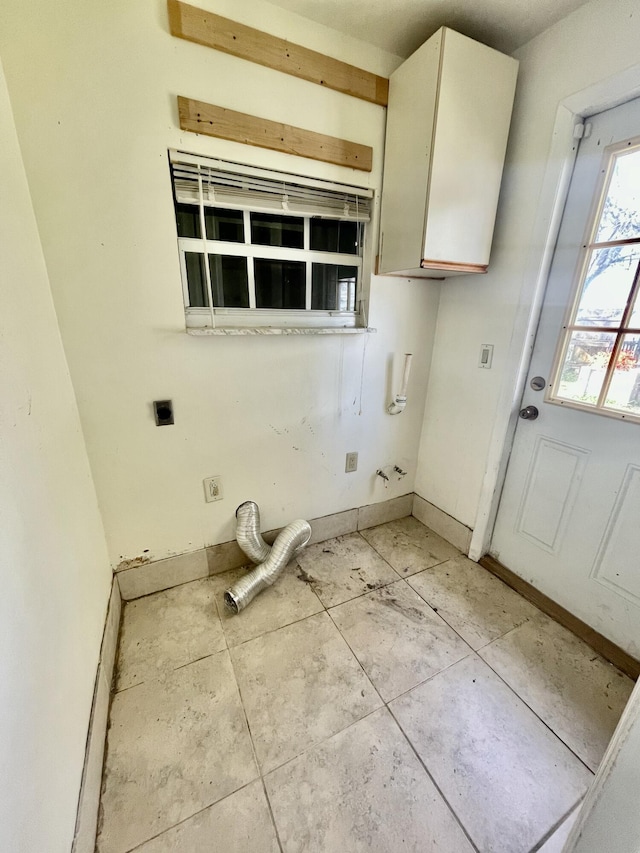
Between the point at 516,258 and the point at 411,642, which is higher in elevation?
the point at 516,258

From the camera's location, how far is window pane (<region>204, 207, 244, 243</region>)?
1405 mm

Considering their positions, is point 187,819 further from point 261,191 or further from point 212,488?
point 261,191

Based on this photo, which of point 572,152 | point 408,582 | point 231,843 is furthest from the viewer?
point 408,582

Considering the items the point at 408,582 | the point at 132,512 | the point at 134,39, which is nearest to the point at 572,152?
the point at 134,39

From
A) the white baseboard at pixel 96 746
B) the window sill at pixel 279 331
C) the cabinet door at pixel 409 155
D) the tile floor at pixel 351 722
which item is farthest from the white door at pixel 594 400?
the white baseboard at pixel 96 746

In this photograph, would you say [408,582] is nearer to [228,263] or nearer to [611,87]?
[228,263]

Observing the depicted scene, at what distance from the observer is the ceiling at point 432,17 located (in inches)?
49.4

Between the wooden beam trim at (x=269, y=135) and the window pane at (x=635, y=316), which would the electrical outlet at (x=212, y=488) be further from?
the window pane at (x=635, y=316)

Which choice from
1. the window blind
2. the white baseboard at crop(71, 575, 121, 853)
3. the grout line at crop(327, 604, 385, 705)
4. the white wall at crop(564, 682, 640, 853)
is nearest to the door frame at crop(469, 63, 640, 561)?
the window blind

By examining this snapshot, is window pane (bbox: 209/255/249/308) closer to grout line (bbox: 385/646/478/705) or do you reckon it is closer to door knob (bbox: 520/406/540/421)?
door knob (bbox: 520/406/540/421)

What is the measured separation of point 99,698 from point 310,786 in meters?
0.74

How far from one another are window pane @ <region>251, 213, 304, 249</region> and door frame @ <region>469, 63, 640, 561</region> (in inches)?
41.9

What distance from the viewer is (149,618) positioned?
5.06 ft

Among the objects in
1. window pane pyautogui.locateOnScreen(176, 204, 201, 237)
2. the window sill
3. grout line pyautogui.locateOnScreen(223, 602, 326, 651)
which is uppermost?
window pane pyautogui.locateOnScreen(176, 204, 201, 237)
